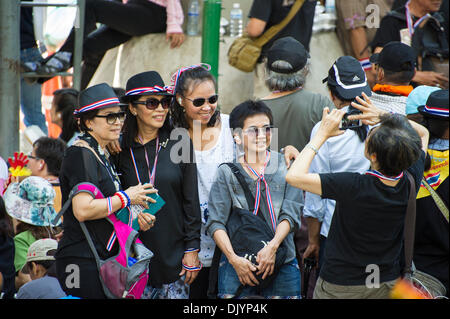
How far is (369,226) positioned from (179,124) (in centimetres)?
141

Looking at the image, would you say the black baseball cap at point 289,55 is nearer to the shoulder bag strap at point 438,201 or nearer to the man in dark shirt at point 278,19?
the shoulder bag strap at point 438,201

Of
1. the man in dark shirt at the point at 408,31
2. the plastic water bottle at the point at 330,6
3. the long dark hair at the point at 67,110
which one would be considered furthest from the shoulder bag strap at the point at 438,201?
the plastic water bottle at the point at 330,6

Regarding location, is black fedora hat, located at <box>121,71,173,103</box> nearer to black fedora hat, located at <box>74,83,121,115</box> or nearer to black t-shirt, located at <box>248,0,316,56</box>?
black fedora hat, located at <box>74,83,121,115</box>

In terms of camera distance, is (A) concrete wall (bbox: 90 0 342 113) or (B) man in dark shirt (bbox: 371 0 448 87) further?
(A) concrete wall (bbox: 90 0 342 113)

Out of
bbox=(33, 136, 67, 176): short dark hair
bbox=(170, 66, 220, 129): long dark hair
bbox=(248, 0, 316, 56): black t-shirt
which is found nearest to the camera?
bbox=(170, 66, 220, 129): long dark hair

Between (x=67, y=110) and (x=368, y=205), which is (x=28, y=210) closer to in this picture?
(x=67, y=110)

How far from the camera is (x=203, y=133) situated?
13.3ft

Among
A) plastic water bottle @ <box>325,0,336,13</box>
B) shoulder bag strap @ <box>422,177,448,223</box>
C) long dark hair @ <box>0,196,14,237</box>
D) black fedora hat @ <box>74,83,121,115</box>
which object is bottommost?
long dark hair @ <box>0,196,14,237</box>

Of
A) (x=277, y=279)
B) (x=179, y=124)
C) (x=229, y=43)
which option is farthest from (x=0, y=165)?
(x=229, y=43)

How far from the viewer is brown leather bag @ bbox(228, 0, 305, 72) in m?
5.93

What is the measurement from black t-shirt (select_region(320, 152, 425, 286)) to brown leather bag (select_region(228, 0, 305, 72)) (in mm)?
2957

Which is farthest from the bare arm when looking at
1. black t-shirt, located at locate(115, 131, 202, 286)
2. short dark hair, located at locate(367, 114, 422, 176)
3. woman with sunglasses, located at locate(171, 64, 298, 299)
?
black t-shirt, located at locate(115, 131, 202, 286)
